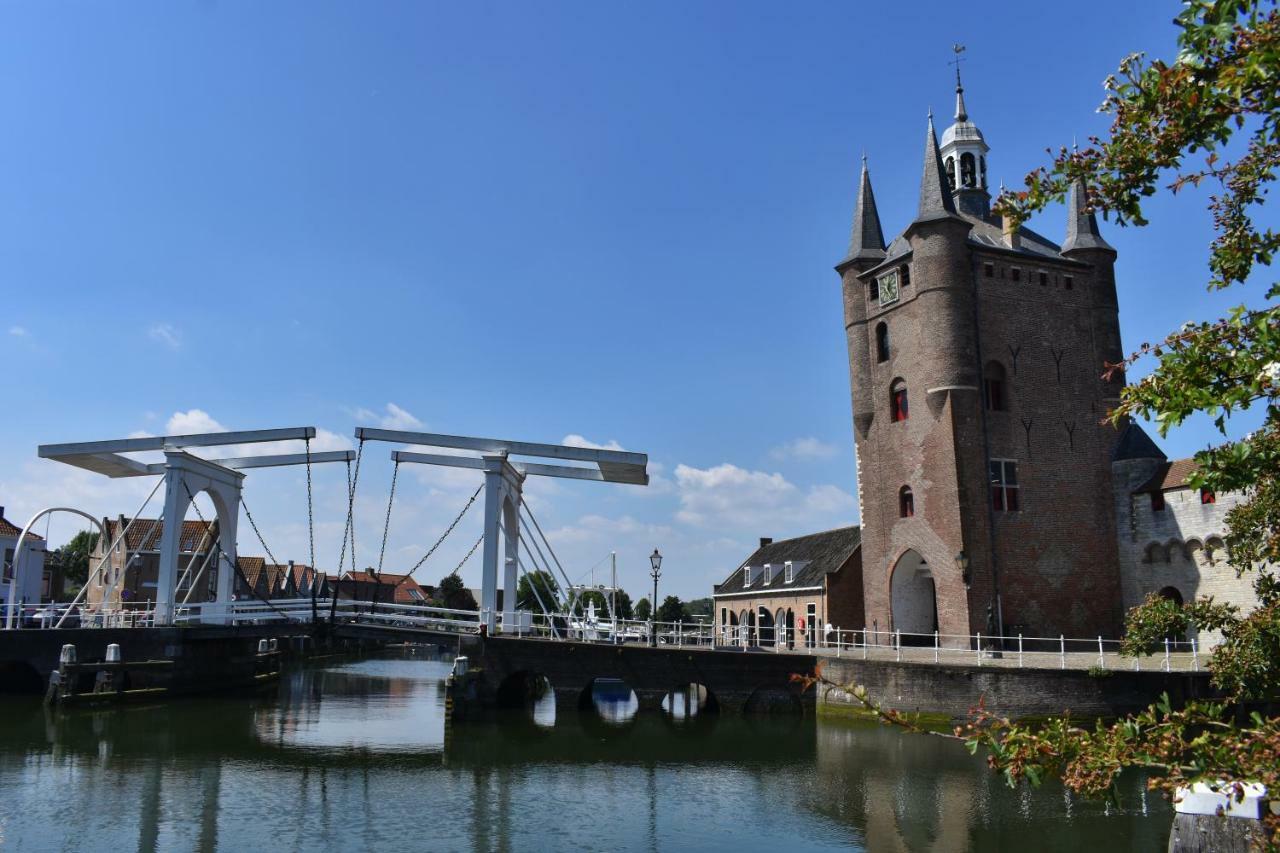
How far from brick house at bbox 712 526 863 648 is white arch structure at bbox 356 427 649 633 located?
18.6ft

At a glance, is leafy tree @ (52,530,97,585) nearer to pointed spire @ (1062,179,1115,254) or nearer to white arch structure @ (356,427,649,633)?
white arch structure @ (356,427,649,633)

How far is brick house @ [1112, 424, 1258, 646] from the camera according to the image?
23.1 meters

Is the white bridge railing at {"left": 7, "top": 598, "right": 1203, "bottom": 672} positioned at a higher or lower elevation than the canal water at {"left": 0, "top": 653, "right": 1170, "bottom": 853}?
higher

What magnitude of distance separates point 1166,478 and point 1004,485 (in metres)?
4.29

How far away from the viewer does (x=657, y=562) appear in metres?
23.6

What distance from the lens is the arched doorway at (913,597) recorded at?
26.0 meters

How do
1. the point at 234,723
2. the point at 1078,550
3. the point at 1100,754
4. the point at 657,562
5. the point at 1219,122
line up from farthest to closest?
1. the point at 1078,550
2. the point at 657,562
3. the point at 234,723
4. the point at 1219,122
5. the point at 1100,754

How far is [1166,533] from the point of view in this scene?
24.4m

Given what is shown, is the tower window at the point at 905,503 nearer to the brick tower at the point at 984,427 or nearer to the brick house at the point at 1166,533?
the brick tower at the point at 984,427

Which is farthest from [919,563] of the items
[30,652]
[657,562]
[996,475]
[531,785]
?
[30,652]

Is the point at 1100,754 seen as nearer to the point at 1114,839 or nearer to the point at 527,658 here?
the point at 1114,839

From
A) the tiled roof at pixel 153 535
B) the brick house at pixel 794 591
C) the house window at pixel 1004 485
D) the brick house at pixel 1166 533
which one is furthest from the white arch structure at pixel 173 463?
the tiled roof at pixel 153 535

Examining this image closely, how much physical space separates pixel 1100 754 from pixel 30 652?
89.2 feet

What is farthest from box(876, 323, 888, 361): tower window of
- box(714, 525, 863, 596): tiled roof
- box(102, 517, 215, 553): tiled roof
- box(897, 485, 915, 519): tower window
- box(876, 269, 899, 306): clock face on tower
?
box(102, 517, 215, 553): tiled roof
